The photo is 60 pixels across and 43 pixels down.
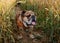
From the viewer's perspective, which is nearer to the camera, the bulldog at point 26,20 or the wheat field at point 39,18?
the wheat field at point 39,18

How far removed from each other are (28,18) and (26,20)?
0.05m

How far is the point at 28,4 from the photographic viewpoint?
619 centimetres

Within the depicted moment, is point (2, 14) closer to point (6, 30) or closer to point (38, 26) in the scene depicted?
point (6, 30)

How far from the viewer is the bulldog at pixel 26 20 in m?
5.90

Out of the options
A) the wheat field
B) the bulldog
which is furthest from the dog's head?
the wheat field

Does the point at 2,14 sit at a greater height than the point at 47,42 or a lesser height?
greater

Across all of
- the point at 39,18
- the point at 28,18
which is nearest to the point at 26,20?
the point at 28,18

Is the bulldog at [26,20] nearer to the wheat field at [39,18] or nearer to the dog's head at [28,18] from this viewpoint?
the dog's head at [28,18]

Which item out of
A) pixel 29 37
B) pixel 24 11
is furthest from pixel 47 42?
pixel 24 11

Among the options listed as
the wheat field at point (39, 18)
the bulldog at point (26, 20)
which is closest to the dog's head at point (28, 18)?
the bulldog at point (26, 20)

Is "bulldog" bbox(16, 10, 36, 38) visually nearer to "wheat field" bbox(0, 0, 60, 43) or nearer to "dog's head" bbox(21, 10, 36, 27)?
"dog's head" bbox(21, 10, 36, 27)

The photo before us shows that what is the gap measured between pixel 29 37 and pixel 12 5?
2.20 feet

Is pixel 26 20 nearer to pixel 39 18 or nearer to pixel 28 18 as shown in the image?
pixel 28 18

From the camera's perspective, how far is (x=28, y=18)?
5945 mm
